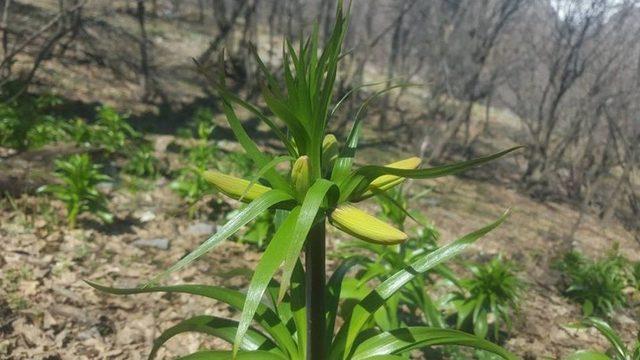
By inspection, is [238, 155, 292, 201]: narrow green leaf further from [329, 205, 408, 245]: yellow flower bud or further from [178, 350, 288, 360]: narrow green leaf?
[178, 350, 288, 360]: narrow green leaf

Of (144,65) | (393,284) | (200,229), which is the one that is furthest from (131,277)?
(144,65)

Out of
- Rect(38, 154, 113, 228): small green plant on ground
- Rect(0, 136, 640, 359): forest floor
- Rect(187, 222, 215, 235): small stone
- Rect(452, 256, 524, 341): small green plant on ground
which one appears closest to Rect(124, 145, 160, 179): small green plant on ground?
Rect(0, 136, 640, 359): forest floor

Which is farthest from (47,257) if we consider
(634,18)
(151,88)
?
(634,18)

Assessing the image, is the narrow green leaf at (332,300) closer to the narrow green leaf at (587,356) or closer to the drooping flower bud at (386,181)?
the drooping flower bud at (386,181)

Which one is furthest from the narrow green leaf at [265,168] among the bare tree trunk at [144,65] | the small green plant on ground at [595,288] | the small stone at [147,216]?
the bare tree trunk at [144,65]

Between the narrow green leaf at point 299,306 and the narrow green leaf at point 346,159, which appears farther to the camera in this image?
the narrow green leaf at point 299,306

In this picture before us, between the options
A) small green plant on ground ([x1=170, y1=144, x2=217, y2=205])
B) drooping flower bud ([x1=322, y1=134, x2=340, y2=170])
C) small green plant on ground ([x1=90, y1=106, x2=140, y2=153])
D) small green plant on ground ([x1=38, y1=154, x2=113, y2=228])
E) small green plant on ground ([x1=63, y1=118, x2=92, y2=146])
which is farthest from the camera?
small green plant on ground ([x1=90, y1=106, x2=140, y2=153])
